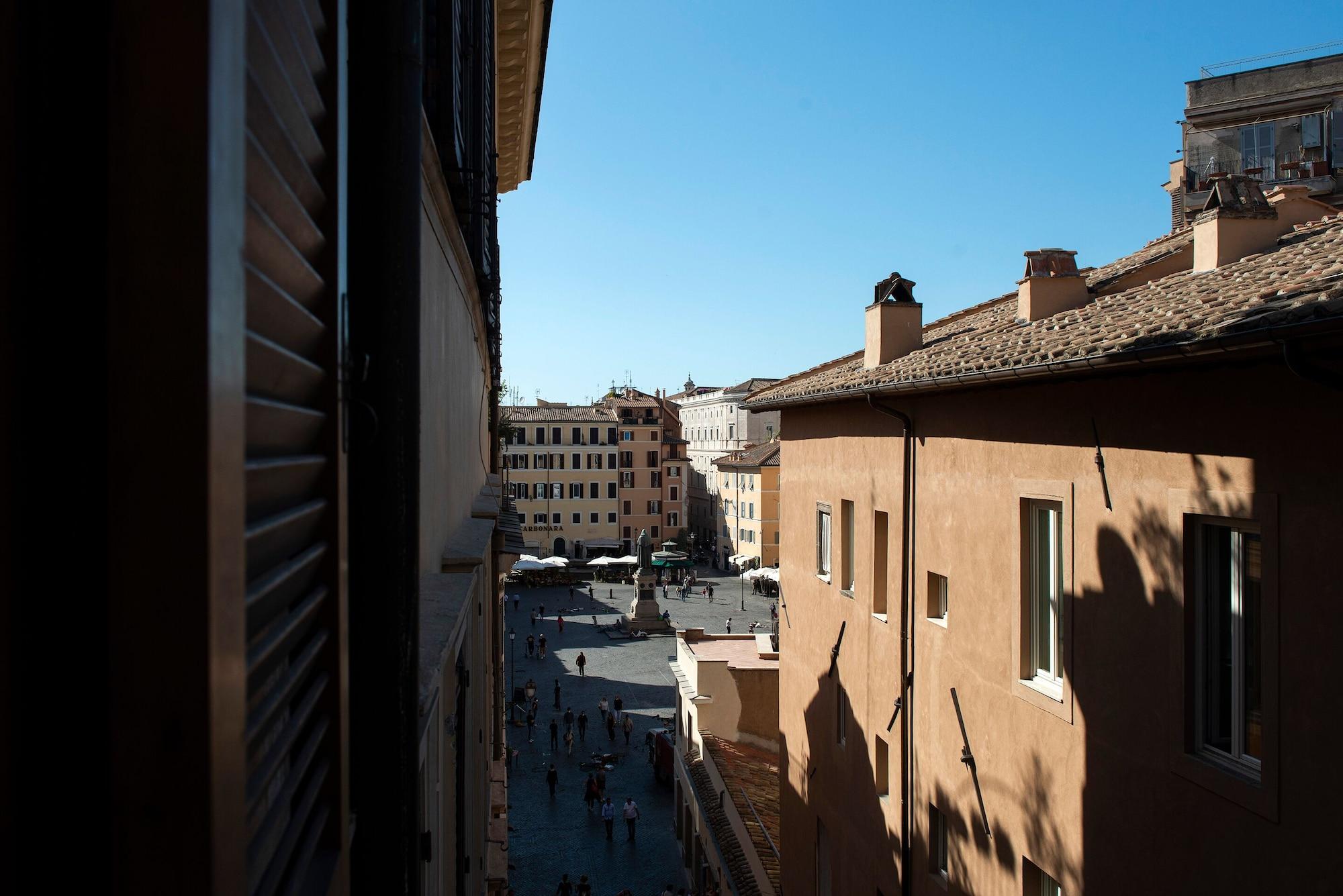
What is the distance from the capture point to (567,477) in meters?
71.7

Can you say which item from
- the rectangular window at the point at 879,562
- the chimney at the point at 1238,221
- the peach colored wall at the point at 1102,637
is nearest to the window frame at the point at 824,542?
the peach colored wall at the point at 1102,637

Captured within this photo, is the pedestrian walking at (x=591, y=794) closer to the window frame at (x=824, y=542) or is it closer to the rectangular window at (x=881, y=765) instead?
the window frame at (x=824, y=542)

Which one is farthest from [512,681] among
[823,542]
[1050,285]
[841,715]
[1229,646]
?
[1229,646]

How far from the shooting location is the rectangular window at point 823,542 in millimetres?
13414

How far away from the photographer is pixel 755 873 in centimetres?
1622

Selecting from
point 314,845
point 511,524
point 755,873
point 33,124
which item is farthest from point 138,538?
point 755,873

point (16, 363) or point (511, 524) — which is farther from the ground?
point (16, 363)

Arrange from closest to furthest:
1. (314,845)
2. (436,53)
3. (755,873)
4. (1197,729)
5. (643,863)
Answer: (314,845), (436,53), (1197,729), (755,873), (643,863)

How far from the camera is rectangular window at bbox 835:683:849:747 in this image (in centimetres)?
1251

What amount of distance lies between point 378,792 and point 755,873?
15205 millimetres

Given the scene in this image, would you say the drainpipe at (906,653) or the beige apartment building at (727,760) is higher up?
the drainpipe at (906,653)

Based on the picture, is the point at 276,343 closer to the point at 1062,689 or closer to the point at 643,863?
the point at 1062,689

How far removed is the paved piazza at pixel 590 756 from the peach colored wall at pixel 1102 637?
40.6ft

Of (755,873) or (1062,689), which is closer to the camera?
(1062,689)
